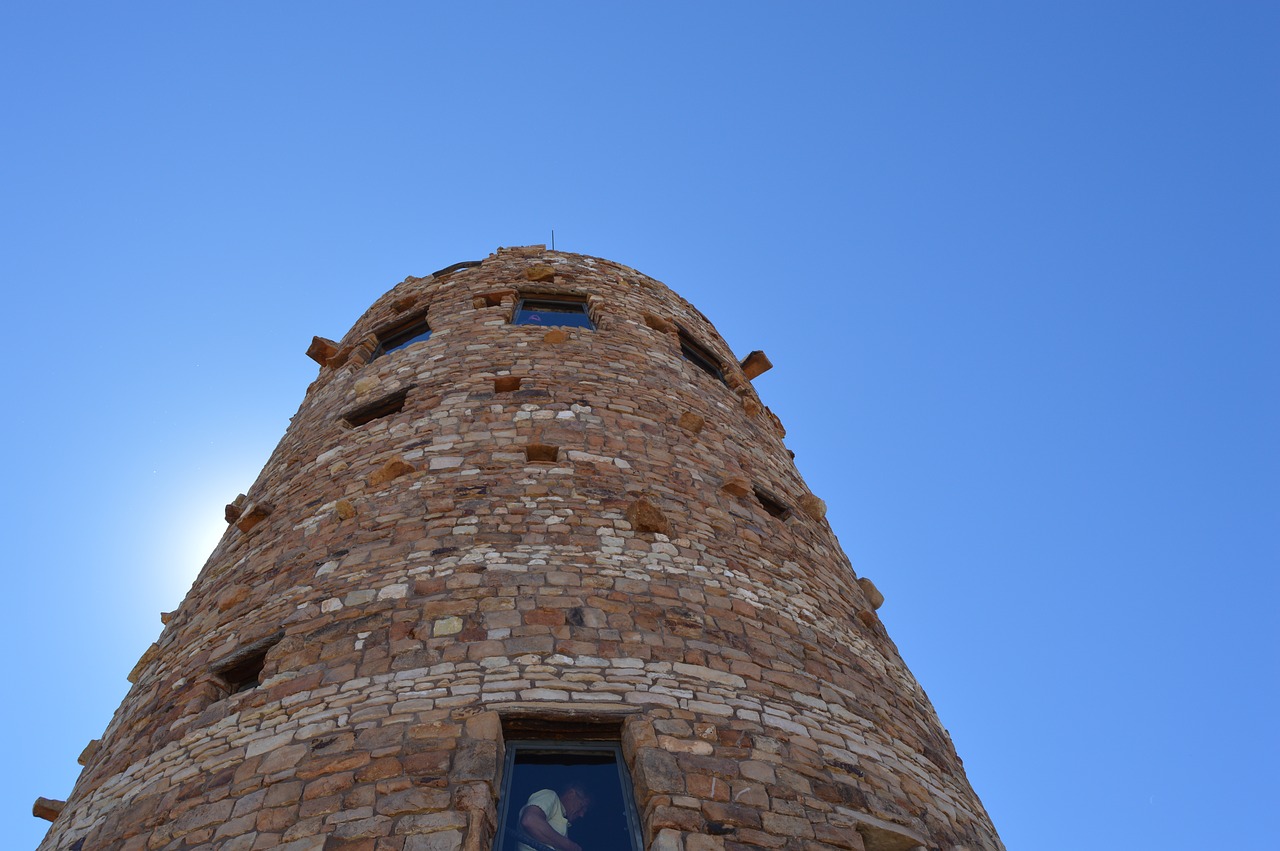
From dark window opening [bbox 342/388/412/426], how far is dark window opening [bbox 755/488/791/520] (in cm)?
338

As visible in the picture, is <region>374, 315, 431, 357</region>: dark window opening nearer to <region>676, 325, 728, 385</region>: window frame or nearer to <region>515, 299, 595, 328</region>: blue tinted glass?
<region>515, 299, 595, 328</region>: blue tinted glass

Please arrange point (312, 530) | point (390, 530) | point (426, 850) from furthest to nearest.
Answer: point (312, 530), point (390, 530), point (426, 850)

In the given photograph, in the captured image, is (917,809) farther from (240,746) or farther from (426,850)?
(240,746)

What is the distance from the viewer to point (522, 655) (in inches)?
235

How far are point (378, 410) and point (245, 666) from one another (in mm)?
3556

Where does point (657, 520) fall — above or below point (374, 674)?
above

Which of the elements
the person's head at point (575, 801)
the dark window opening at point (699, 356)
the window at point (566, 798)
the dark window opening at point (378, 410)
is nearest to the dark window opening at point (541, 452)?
the dark window opening at point (378, 410)

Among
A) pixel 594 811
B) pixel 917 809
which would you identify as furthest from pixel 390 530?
pixel 917 809

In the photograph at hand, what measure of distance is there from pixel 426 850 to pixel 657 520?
3.13m

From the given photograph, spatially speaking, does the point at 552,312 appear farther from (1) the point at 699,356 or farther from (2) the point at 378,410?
(2) the point at 378,410

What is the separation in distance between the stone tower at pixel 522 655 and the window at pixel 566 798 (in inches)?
0.6

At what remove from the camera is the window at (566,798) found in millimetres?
5223

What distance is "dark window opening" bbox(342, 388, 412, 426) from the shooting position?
9852 millimetres

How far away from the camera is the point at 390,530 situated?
734 cm
